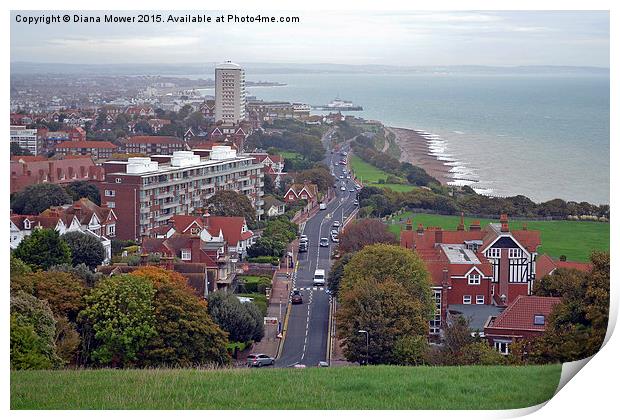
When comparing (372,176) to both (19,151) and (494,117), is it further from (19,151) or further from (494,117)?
(19,151)

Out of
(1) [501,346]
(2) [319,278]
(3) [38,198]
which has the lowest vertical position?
(1) [501,346]

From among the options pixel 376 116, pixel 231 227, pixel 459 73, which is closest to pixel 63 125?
pixel 231 227

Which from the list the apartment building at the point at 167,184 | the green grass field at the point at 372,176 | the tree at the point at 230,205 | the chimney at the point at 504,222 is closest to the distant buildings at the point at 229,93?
the apartment building at the point at 167,184

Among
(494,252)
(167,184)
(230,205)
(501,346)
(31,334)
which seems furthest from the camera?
(230,205)

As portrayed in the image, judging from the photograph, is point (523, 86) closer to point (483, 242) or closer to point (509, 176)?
point (509, 176)

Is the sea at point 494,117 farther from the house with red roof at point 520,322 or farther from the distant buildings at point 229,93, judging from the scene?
the house with red roof at point 520,322

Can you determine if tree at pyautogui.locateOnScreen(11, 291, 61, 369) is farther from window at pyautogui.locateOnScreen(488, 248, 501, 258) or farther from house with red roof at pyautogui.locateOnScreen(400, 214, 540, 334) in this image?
window at pyautogui.locateOnScreen(488, 248, 501, 258)

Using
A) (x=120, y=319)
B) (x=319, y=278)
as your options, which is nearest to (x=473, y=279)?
(x=319, y=278)

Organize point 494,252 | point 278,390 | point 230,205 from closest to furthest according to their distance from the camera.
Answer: point 278,390
point 494,252
point 230,205
